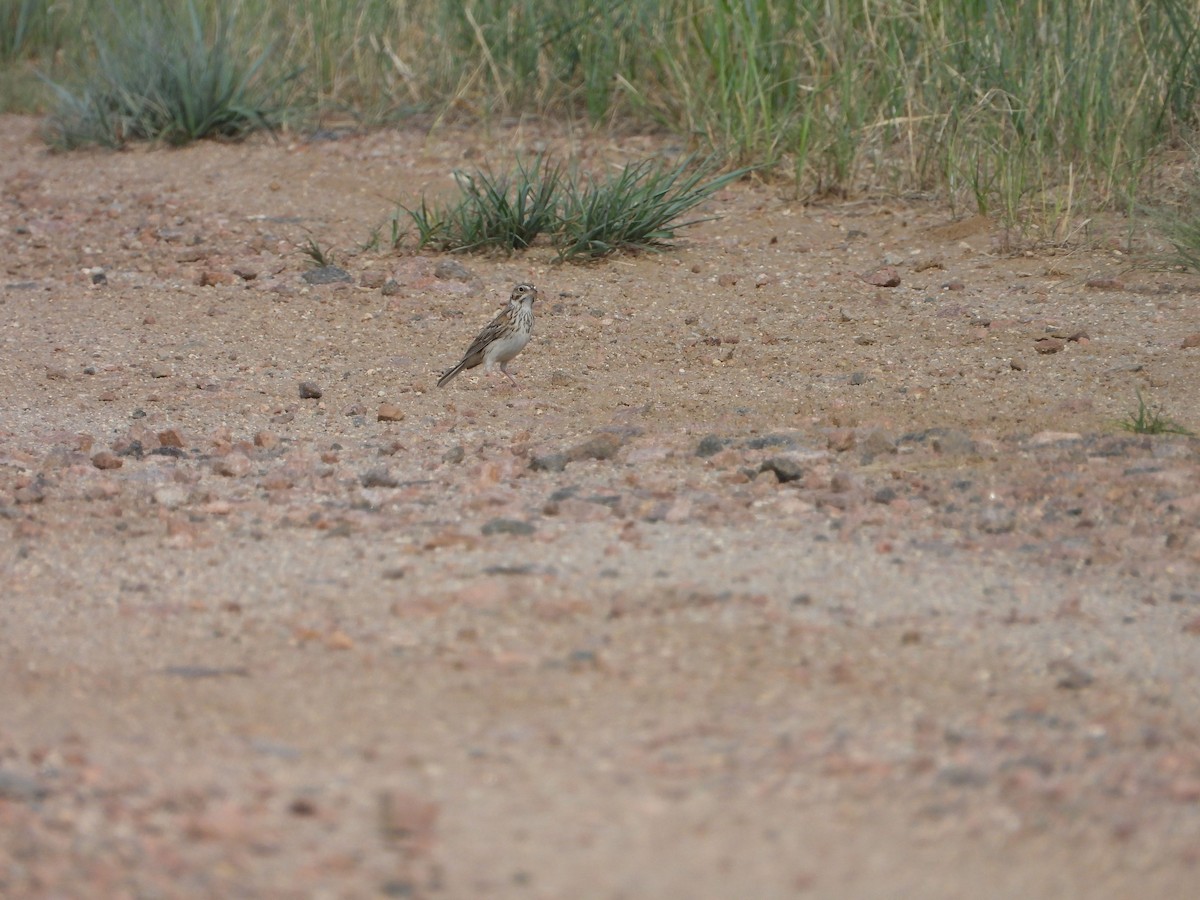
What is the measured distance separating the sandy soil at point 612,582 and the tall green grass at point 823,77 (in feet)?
1.88

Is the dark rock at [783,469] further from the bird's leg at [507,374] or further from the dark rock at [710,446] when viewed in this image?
the bird's leg at [507,374]

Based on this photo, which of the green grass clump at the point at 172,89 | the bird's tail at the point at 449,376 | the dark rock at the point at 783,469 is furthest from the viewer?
the green grass clump at the point at 172,89

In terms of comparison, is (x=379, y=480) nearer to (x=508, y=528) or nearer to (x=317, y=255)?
(x=508, y=528)

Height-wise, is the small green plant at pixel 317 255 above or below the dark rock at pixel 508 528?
below

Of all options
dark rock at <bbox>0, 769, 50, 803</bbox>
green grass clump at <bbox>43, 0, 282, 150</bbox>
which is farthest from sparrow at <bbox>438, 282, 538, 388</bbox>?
green grass clump at <bbox>43, 0, 282, 150</bbox>

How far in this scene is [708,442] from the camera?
5336 mm

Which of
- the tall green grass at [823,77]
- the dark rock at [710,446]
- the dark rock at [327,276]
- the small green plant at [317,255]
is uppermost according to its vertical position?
the tall green grass at [823,77]

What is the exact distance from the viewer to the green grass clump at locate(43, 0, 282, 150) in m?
10.7

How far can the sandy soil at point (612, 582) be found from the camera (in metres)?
2.83

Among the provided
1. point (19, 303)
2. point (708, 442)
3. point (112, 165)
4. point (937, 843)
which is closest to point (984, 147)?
point (708, 442)

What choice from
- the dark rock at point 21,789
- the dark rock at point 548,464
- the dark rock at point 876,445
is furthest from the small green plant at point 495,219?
the dark rock at point 21,789

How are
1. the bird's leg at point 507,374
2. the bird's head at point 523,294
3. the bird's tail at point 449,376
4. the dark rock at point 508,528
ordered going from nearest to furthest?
the dark rock at point 508,528 → the bird's leg at point 507,374 → the bird's tail at point 449,376 → the bird's head at point 523,294

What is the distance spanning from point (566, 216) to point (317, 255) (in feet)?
3.86

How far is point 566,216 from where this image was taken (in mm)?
8219
